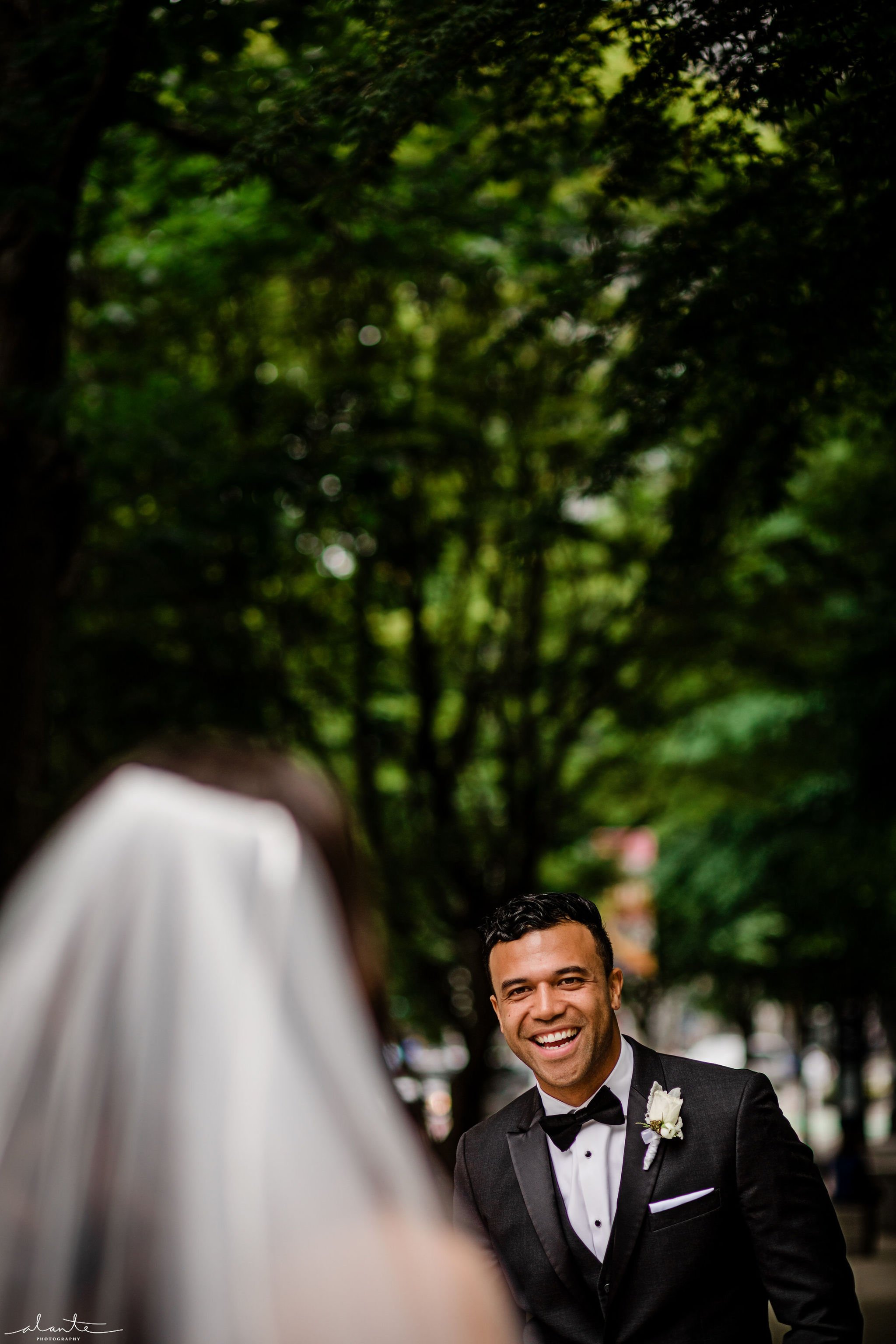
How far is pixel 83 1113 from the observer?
63.0 inches

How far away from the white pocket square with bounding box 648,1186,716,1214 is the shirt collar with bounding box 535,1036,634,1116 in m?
0.25

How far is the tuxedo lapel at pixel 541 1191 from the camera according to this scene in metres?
3.09

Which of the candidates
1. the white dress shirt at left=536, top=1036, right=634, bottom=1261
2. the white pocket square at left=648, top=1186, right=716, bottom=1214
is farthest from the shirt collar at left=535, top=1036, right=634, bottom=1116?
the white pocket square at left=648, top=1186, right=716, bottom=1214

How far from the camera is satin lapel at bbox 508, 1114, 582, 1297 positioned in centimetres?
309

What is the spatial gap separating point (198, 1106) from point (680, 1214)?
1.87m

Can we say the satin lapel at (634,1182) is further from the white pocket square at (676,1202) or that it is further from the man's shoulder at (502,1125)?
the man's shoulder at (502,1125)

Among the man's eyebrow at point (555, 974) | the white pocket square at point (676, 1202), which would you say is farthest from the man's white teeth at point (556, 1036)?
the white pocket square at point (676, 1202)

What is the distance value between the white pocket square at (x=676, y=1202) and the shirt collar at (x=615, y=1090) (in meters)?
0.25

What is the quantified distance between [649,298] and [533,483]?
7.73 m

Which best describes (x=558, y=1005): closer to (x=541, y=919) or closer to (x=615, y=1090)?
(x=541, y=919)

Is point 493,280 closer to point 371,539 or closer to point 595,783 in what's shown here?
point 371,539

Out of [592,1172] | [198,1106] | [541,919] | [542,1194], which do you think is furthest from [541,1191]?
[198,1106]

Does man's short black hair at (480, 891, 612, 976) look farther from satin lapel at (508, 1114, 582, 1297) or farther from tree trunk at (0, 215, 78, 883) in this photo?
tree trunk at (0, 215, 78, 883)

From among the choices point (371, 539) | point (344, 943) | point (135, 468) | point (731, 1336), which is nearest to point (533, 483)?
point (371, 539)
